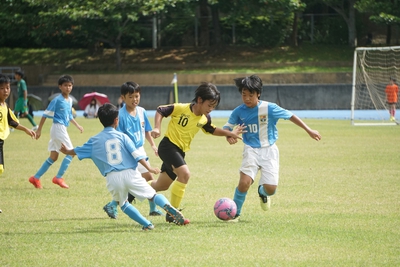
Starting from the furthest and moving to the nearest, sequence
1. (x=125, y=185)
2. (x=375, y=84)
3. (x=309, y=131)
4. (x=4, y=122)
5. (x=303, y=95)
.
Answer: (x=303, y=95) < (x=375, y=84) < (x=4, y=122) < (x=309, y=131) < (x=125, y=185)

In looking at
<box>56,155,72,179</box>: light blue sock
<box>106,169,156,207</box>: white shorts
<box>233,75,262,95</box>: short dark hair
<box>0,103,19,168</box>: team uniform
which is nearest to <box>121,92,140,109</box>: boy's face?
<box>233,75,262,95</box>: short dark hair

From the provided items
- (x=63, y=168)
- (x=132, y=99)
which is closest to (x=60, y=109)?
(x=63, y=168)

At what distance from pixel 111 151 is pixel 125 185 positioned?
1.23 feet

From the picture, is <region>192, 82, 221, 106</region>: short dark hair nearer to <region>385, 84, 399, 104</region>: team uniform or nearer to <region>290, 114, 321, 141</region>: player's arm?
<region>290, 114, 321, 141</region>: player's arm

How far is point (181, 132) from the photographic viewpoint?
825cm

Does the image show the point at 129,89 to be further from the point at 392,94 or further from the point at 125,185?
the point at 392,94

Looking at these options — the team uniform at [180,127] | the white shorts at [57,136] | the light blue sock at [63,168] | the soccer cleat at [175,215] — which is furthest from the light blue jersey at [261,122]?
the white shorts at [57,136]

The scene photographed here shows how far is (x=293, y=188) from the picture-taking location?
1082cm

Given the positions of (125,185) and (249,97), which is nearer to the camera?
(125,185)

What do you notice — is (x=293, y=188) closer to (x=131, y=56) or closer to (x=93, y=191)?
(x=93, y=191)

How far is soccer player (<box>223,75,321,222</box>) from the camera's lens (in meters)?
8.12

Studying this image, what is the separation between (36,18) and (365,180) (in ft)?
103

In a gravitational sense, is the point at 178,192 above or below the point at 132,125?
below

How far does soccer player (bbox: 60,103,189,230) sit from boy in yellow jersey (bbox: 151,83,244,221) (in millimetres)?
756
